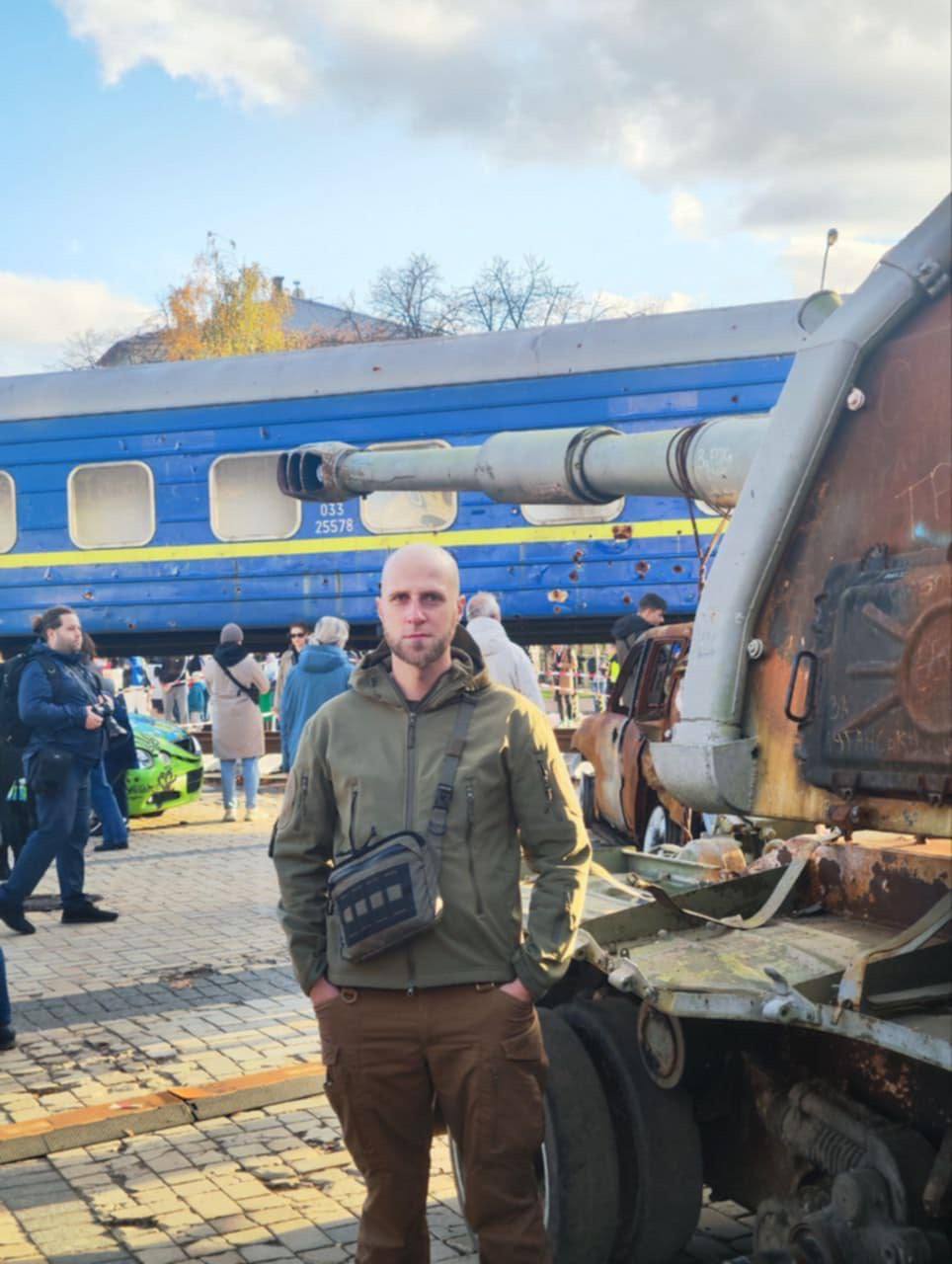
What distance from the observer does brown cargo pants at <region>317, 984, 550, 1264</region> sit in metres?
3.57

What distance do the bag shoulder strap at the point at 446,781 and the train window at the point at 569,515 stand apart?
10606 mm

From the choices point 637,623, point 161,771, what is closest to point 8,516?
point 161,771

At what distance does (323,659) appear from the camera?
38.9 feet

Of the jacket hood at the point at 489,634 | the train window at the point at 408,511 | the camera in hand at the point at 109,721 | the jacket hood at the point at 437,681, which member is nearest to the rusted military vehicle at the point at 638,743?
the jacket hood at the point at 489,634

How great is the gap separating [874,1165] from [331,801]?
4.72 ft

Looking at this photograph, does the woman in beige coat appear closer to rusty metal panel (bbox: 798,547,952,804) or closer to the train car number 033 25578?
the train car number 033 25578

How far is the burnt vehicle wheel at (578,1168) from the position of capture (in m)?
4.02

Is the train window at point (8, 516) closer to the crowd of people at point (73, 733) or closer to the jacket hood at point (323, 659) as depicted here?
the crowd of people at point (73, 733)

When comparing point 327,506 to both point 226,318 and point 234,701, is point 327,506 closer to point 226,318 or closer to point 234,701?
point 234,701

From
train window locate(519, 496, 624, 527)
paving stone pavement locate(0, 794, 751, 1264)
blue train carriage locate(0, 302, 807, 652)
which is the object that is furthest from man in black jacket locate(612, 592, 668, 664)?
paving stone pavement locate(0, 794, 751, 1264)

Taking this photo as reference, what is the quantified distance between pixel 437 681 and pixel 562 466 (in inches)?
78.2

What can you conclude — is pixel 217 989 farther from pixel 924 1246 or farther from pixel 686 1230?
pixel 924 1246

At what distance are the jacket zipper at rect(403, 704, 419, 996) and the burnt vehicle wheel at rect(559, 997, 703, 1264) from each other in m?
0.81

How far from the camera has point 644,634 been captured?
413 inches
